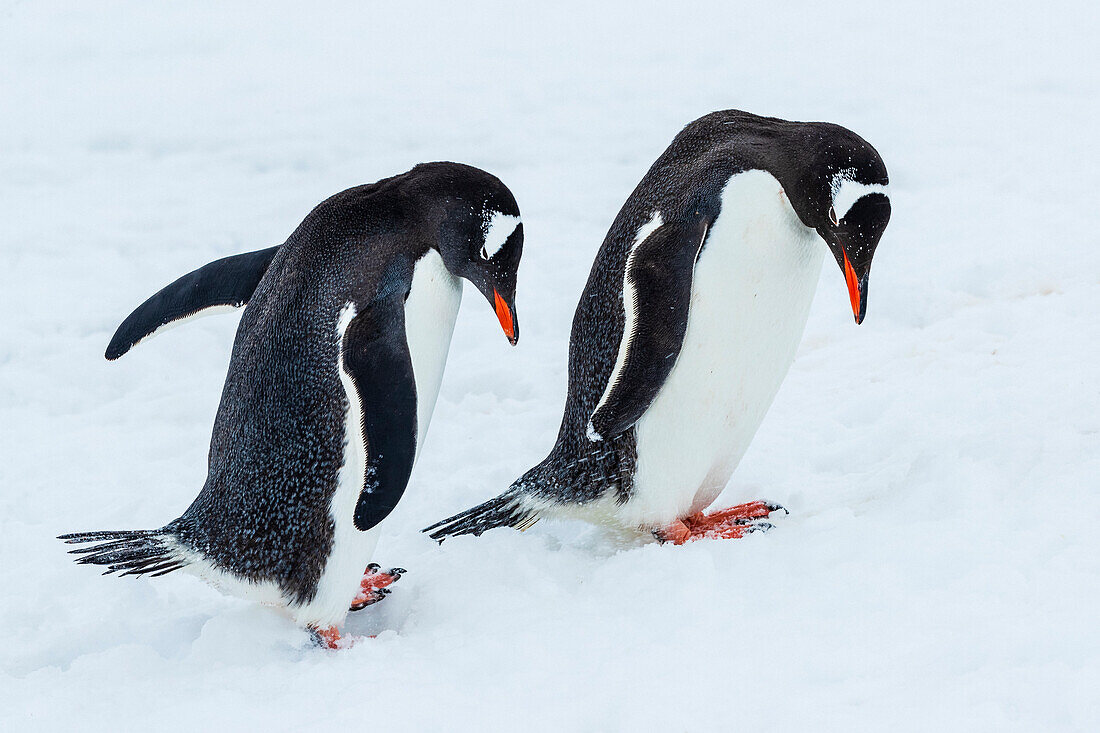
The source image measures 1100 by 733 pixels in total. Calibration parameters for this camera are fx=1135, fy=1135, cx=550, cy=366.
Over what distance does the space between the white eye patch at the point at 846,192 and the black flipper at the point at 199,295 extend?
51.3 inches

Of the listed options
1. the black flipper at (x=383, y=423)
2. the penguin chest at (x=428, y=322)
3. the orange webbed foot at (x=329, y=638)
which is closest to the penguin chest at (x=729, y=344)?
the penguin chest at (x=428, y=322)

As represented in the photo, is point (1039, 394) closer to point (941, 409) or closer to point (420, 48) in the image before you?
point (941, 409)

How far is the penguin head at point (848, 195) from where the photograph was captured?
2395mm

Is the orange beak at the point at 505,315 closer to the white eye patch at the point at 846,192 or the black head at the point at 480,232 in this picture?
the black head at the point at 480,232

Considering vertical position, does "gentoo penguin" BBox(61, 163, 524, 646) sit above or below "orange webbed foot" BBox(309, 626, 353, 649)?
above

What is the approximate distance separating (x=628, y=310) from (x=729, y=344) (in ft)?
0.89

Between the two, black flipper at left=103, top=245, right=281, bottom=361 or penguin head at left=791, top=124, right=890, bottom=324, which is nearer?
penguin head at left=791, top=124, right=890, bottom=324

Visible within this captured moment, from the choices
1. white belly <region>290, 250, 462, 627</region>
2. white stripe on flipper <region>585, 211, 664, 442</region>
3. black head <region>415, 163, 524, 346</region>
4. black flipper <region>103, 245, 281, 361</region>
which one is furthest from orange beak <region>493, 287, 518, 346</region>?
black flipper <region>103, 245, 281, 361</region>

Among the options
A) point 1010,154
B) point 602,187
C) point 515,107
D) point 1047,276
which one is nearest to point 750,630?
point 1047,276

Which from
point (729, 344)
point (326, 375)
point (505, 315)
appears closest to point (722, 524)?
point (729, 344)

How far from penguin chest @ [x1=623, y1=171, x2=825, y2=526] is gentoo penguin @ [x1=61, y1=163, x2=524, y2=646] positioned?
42 cm

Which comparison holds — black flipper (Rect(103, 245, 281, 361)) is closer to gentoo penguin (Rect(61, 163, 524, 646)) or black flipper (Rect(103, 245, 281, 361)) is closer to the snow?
gentoo penguin (Rect(61, 163, 524, 646))

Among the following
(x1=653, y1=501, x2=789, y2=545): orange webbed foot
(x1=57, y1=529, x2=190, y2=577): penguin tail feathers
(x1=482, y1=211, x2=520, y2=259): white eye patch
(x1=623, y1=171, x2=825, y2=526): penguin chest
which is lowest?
(x1=653, y1=501, x2=789, y2=545): orange webbed foot

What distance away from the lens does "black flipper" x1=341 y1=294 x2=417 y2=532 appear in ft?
7.47
